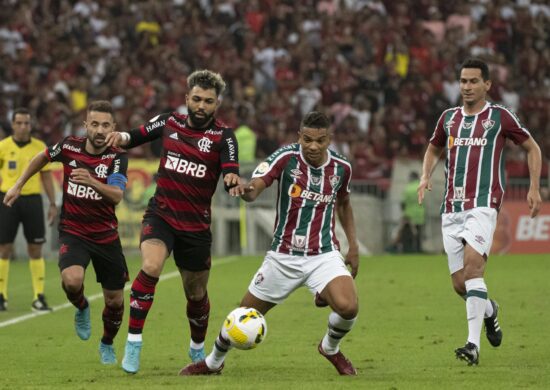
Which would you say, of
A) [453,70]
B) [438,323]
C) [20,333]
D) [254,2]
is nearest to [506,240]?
[453,70]

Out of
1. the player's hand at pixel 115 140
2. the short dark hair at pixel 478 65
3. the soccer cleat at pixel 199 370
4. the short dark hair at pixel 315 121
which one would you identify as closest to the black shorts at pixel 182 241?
the player's hand at pixel 115 140

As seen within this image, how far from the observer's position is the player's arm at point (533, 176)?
10055 millimetres

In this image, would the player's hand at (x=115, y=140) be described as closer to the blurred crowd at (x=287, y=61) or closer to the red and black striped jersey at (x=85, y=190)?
the red and black striped jersey at (x=85, y=190)

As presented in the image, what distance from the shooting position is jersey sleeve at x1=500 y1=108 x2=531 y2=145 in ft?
33.9

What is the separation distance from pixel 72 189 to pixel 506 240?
15421 millimetres

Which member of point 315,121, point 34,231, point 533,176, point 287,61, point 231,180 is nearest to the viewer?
point 231,180

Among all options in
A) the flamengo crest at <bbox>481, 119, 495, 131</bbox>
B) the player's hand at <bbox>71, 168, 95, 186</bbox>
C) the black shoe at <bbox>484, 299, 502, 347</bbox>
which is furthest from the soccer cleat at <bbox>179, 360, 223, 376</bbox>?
the flamengo crest at <bbox>481, 119, 495, 131</bbox>

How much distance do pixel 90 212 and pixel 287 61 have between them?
17.4 m

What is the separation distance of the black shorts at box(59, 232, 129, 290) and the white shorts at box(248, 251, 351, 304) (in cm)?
181

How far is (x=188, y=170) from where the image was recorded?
31.3 ft

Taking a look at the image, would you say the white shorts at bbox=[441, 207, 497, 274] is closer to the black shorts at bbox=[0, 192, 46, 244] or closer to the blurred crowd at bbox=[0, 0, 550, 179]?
the black shorts at bbox=[0, 192, 46, 244]

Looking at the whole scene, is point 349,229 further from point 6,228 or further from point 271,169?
point 6,228

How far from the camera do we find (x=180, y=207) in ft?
31.4

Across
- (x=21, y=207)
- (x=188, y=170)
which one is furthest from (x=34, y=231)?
(x=188, y=170)
